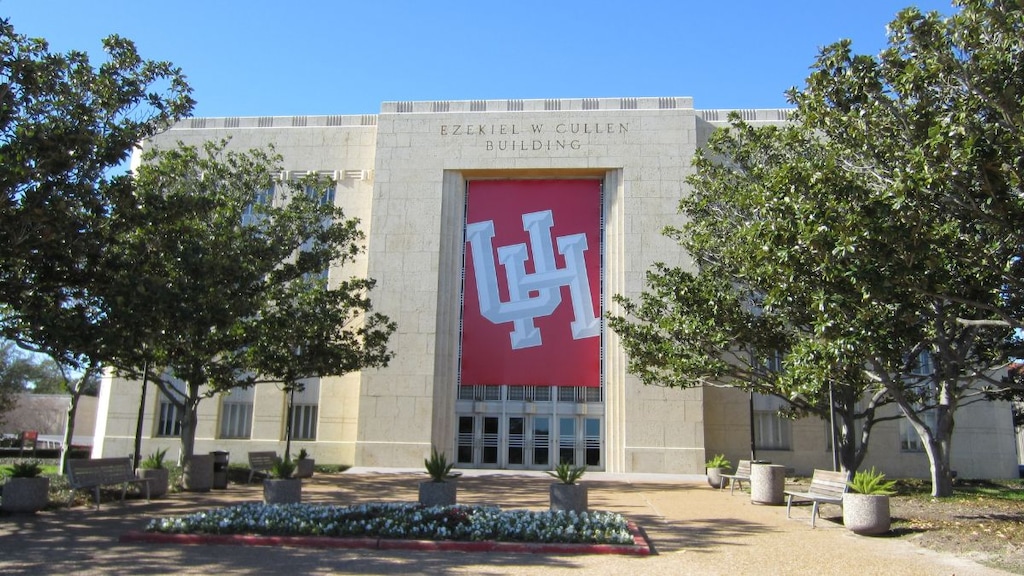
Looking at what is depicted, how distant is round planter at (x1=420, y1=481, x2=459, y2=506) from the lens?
12.4 meters

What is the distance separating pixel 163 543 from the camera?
32.9 ft

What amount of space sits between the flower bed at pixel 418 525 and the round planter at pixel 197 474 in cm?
676

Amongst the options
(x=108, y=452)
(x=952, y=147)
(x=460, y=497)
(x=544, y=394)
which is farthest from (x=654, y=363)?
(x=108, y=452)

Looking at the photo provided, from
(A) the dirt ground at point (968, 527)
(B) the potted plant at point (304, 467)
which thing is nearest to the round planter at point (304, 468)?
(B) the potted plant at point (304, 467)

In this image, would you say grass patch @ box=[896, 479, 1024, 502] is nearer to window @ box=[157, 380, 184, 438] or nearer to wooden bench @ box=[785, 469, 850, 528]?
wooden bench @ box=[785, 469, 850, 528]

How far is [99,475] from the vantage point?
14.0 m

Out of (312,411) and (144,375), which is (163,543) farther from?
(312,411)

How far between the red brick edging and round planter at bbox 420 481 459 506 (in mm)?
2380

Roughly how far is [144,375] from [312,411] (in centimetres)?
1325

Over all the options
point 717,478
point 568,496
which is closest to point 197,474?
point 568,496

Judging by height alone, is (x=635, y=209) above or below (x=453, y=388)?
above

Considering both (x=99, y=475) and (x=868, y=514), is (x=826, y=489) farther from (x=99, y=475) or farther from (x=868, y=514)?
(x=99, y=475)

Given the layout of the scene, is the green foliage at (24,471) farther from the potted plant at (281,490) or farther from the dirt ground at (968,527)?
the dirt ground at (968,527)

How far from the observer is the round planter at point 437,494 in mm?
12438
